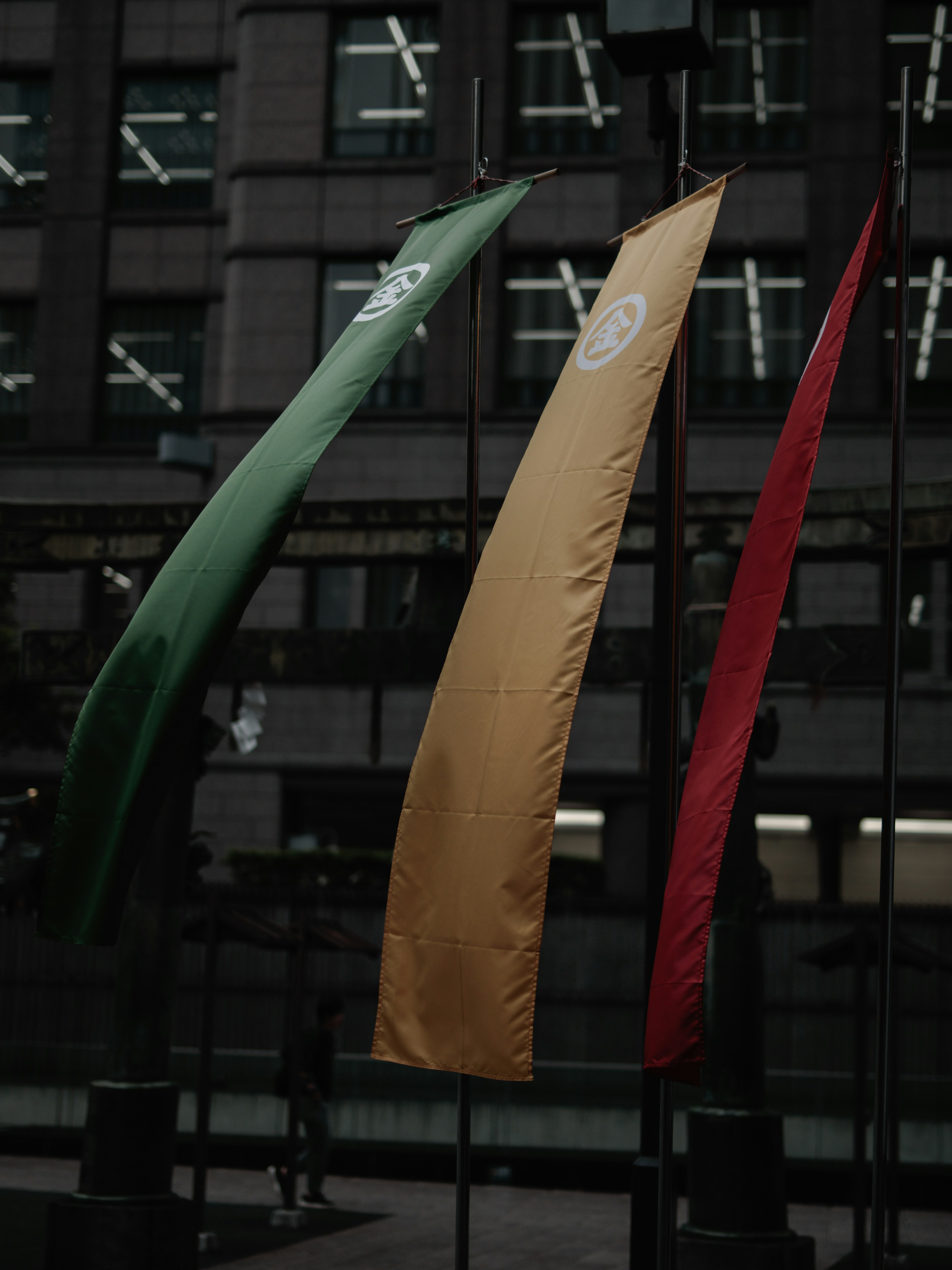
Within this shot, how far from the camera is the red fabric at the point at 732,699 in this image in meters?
6.64

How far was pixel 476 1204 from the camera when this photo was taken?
14828 millimetres

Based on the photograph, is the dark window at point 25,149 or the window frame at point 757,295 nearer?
the window frame at point 757,295

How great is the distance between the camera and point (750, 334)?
27.1m

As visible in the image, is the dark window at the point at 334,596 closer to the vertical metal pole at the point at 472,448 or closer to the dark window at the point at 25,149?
the dark window at the point at 25,149

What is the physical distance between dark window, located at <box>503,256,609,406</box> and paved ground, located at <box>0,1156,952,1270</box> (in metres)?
15.3

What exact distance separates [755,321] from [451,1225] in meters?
17.9

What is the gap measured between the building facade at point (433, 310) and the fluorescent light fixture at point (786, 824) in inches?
3.6

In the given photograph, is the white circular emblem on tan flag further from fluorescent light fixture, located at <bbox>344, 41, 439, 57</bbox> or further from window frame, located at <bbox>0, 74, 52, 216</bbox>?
window frame, located at <bbox>0, 74, 52, 216</bbox>

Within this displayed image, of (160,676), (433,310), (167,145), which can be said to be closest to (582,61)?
(433,310)

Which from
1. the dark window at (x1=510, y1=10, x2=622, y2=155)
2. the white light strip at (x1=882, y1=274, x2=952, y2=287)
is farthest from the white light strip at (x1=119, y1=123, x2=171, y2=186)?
the white light strip at (x1=882, y1=274, x2=952, y2=287)

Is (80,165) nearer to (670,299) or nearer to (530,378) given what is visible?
(530,378)

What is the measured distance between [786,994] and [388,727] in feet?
37.1

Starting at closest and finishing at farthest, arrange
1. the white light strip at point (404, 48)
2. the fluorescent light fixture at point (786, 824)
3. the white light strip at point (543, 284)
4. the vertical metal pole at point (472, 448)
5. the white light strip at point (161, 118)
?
1. the vertical metal pole at point (472, 448)
2. the fluorescent light fixture at point (786, 824)
3. the white light strip at point (543, 284)
4. the white light strip at point (404, 48)
5. the white light strip at point (161, 118)

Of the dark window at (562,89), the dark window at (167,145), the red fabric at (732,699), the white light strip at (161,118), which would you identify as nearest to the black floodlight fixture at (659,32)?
the red fabric at (732,699)
